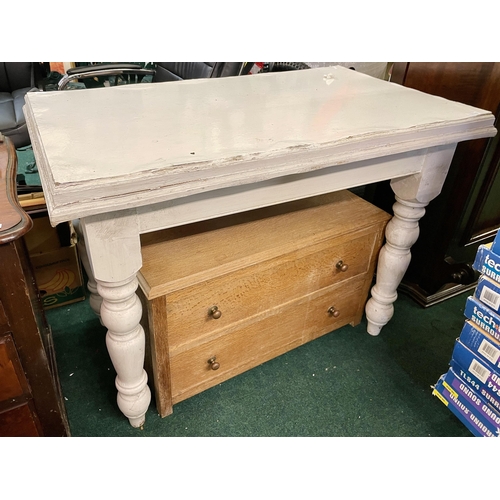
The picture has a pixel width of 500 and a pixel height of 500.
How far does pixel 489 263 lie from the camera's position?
972 millimetres

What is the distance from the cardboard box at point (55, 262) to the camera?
4.46 feet

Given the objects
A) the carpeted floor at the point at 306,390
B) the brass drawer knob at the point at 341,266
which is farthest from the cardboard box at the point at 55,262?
the brass drawer knob at the point at 341,266

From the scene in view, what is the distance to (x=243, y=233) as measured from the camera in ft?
3.60

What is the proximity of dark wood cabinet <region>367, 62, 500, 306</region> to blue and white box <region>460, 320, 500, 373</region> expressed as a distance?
1.44 feet

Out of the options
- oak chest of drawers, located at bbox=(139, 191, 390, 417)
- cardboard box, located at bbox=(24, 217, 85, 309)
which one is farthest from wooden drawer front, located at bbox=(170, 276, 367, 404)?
cardboard box, located at bbox=(24, 217, 85, 309)

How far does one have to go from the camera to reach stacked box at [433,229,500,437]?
983 mm

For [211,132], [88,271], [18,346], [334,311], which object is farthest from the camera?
[334,311]

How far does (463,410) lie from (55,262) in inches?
52.3

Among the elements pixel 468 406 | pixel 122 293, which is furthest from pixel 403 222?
pixel 122 293

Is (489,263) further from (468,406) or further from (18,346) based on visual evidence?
(18,346)

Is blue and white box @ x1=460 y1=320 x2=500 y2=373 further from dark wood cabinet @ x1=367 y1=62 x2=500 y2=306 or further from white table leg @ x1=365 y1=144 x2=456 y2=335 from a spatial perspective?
dark wood cabinet @ x1=367 y1=62 x2=500 y2=306

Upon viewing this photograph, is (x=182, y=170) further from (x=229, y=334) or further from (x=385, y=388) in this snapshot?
(x=385, y=388)

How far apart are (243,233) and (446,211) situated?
772mm

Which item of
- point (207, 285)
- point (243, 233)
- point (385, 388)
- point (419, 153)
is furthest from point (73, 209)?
point (385, 388)
